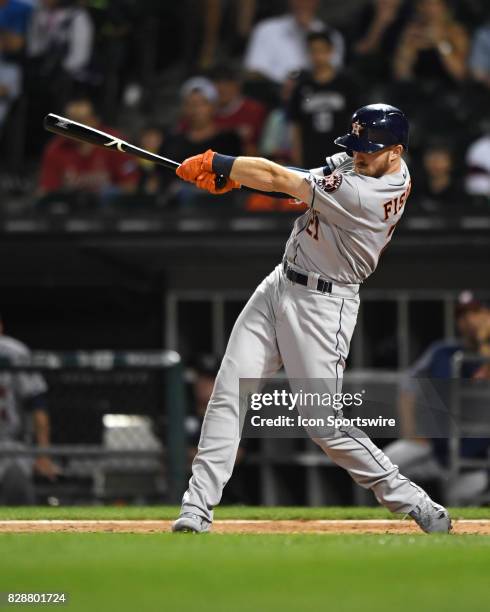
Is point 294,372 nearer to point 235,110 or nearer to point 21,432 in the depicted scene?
point 21,432

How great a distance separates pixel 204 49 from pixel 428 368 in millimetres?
4972

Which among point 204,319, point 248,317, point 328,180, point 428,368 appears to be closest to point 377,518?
point 248,317

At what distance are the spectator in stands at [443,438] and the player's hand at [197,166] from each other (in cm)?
348

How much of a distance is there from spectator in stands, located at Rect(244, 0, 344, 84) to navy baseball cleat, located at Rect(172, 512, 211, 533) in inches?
266

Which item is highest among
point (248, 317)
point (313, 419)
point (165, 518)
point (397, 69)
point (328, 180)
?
point (397, 69)

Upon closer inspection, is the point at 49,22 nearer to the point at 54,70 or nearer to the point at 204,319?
the point at 54,70

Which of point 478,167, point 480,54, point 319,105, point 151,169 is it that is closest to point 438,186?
point 478,167

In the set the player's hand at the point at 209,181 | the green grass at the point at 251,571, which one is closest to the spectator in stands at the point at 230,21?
the player's hand at the point at 209,181

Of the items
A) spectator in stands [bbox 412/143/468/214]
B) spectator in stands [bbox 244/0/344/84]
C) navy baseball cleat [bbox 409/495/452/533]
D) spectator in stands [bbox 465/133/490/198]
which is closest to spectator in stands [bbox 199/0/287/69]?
spectator in stands [bbox 244/0/344/84]

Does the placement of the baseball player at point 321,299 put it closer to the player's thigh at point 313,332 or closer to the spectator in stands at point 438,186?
the player's thigh at point 313,332

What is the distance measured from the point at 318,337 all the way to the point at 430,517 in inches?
32.8

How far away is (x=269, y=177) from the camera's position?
5262 millimetres

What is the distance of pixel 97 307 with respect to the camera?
1165 centimetres

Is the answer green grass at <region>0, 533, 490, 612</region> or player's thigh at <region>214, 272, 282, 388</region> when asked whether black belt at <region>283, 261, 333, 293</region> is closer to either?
player's thigh at <region>214, 272, 282, 388</region>
